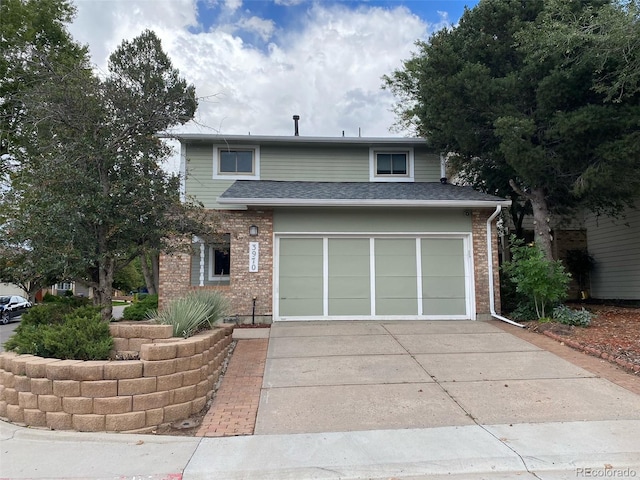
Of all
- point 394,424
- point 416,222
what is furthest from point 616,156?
point 394,424

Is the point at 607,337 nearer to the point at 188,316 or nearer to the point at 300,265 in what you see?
the point at 300,265

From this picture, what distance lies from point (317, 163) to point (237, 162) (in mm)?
2444

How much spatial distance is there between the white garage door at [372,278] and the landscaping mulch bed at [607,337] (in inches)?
83.1

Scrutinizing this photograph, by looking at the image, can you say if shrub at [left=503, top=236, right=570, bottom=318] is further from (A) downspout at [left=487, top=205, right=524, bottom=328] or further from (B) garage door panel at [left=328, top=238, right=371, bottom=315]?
(B) garage door panel at [left=328, top=238, right=371, bottom=315]

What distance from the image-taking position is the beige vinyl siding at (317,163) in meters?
12.7

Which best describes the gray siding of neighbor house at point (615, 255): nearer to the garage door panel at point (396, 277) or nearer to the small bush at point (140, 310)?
the garage door panel at point (396, 277)

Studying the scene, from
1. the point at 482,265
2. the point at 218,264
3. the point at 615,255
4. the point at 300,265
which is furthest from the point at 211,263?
the point at 615,255

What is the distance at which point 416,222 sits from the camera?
35.1 feet

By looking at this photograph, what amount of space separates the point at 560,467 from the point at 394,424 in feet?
5.11

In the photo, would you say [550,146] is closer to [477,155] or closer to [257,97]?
[477,155]

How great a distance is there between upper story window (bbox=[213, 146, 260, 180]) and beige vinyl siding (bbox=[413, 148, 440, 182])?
4.98 metres

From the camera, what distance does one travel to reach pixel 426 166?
517 inches

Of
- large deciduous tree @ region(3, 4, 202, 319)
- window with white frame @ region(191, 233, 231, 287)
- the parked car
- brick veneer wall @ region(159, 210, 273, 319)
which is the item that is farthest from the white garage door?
the parked car

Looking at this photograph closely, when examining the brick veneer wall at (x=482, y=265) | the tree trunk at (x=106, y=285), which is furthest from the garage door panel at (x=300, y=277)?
the tree trunk at (x=106, y=285)
